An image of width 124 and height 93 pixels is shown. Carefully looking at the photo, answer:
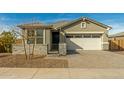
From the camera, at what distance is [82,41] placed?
27828mm

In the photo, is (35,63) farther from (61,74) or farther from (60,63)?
(61,74)

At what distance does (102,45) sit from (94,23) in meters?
3.08

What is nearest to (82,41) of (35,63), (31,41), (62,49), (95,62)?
(62,49)

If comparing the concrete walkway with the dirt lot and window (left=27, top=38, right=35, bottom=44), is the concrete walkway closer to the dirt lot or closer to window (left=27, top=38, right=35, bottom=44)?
the dirt lot

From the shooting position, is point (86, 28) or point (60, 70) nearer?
point (60, 70)

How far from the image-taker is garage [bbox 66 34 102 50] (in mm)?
27781

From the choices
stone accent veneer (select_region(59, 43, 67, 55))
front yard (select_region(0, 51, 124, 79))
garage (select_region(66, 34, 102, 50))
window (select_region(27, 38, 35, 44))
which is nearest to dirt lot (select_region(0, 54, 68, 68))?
front yard (select_region(0, 51, 124, 79))

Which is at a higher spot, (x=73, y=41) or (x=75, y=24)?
(x=75, y=24)

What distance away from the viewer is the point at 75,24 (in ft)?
92.7

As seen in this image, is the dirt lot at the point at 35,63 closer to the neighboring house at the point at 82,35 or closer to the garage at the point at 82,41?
the neighboring house at the point at 82,35
